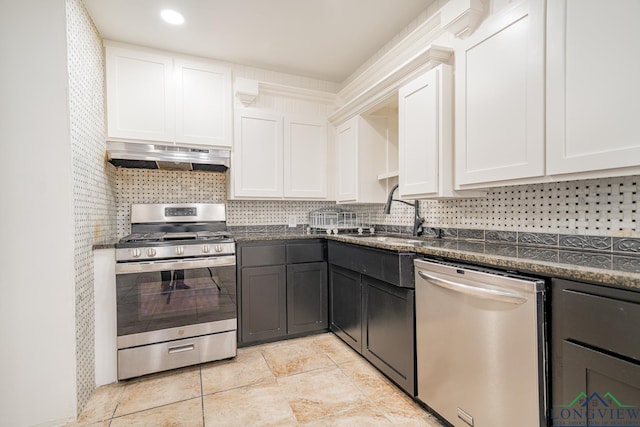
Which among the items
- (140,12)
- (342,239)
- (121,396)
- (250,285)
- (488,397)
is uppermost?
(140,12)

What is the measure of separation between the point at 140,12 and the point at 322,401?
2.94m

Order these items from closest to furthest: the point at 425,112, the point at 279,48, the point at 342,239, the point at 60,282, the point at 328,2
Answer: the point at 60,282
the point at 425,112
the point at 328,2
the point at 342,239
the point at 279,48

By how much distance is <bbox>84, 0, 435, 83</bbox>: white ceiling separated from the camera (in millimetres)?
2170

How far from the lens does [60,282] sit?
170cm

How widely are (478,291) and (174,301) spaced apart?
202cm

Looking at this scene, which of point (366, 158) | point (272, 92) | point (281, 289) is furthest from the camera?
point (272, 92)

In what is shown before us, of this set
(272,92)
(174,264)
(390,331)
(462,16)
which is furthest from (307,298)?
(462,16)

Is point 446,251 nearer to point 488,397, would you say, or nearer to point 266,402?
point 488,397

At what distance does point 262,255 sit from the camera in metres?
2.61

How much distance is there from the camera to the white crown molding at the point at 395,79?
6.15 ft

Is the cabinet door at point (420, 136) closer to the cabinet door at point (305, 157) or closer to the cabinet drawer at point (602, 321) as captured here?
the cabinet drawer at point (602, 321)

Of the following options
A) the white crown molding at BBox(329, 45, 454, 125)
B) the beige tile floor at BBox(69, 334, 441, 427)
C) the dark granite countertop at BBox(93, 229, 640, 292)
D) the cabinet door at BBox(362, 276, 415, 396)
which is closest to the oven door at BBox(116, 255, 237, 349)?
the beige tile floor at BBox(69, 334, 441, 427)

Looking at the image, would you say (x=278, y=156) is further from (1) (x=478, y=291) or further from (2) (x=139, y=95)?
(1) (x=478, y=291)

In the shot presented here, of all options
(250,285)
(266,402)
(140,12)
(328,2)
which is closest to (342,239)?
(250,285)
